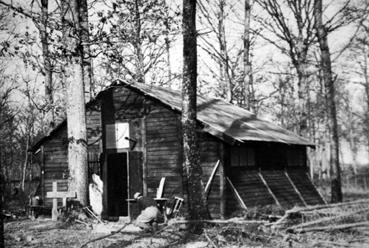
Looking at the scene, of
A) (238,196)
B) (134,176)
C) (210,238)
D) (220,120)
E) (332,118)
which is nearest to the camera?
(210,238)

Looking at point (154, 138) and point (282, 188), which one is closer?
point (154, 138)

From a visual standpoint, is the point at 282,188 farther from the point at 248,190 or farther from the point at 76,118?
the point at 76,118

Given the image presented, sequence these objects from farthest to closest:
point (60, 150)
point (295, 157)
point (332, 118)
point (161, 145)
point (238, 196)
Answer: point (295, 157)
point (332, 118)
point (60, 150)
point (161, 145)
point (238, 196)

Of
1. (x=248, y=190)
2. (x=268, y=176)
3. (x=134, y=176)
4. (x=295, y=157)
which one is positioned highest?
(x=295, y=157)

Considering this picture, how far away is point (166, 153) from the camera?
1620 centimetres

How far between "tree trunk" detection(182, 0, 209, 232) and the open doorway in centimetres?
654

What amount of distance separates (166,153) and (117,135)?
247 cm

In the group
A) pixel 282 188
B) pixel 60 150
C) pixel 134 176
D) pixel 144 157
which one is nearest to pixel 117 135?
pixel 144 157

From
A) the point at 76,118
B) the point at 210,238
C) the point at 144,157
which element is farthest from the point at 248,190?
the point at 76,118

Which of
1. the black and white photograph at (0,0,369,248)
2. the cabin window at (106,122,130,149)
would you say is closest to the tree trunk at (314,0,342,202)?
the black and white photograph at (0,0,369,248)

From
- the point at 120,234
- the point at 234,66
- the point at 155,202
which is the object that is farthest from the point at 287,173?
the point at 234,66

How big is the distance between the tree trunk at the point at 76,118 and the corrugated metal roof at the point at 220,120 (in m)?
2.32

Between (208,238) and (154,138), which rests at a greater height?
(154,138)

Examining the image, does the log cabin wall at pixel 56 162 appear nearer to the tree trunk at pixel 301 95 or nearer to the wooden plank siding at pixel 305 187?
the wooden plank siding at pixel 305 187
